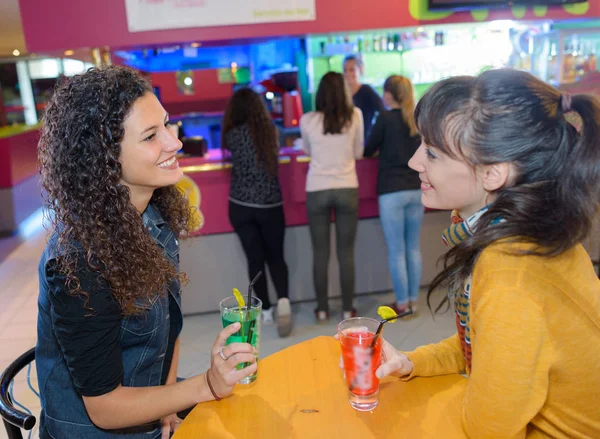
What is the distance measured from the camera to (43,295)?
4.22 feet

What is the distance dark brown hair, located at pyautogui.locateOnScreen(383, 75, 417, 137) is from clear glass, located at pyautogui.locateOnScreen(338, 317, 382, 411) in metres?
2.44

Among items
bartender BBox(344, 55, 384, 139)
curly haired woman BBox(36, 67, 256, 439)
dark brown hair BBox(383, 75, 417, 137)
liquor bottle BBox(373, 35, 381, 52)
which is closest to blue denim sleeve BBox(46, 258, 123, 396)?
curly haired woman BBox(36, 67, 256, 439)

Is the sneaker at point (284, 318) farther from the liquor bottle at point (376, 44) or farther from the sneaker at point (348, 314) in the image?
the liquor bottle at point (376, 44)

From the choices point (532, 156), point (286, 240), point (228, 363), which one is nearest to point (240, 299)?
point (228, 363)

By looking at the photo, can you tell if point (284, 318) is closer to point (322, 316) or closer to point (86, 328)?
point (322, 316)

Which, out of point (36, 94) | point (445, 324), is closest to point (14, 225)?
point (445, 324)

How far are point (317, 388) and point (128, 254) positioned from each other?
1.89ft

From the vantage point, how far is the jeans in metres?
3.54

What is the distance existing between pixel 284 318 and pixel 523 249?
2.62m

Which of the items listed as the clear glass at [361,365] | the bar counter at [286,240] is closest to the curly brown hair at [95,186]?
the clear glass at [361,365]

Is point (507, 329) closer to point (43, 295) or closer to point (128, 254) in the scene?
point (128, 254)

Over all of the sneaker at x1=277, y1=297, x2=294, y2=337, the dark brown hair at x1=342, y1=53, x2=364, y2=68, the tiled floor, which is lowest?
the tiled floor

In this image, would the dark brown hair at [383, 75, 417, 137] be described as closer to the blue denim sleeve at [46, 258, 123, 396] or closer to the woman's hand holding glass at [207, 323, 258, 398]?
the woman's hand holding glass at [207, 323, 258, 398]

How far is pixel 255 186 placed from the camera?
3.46 metres
